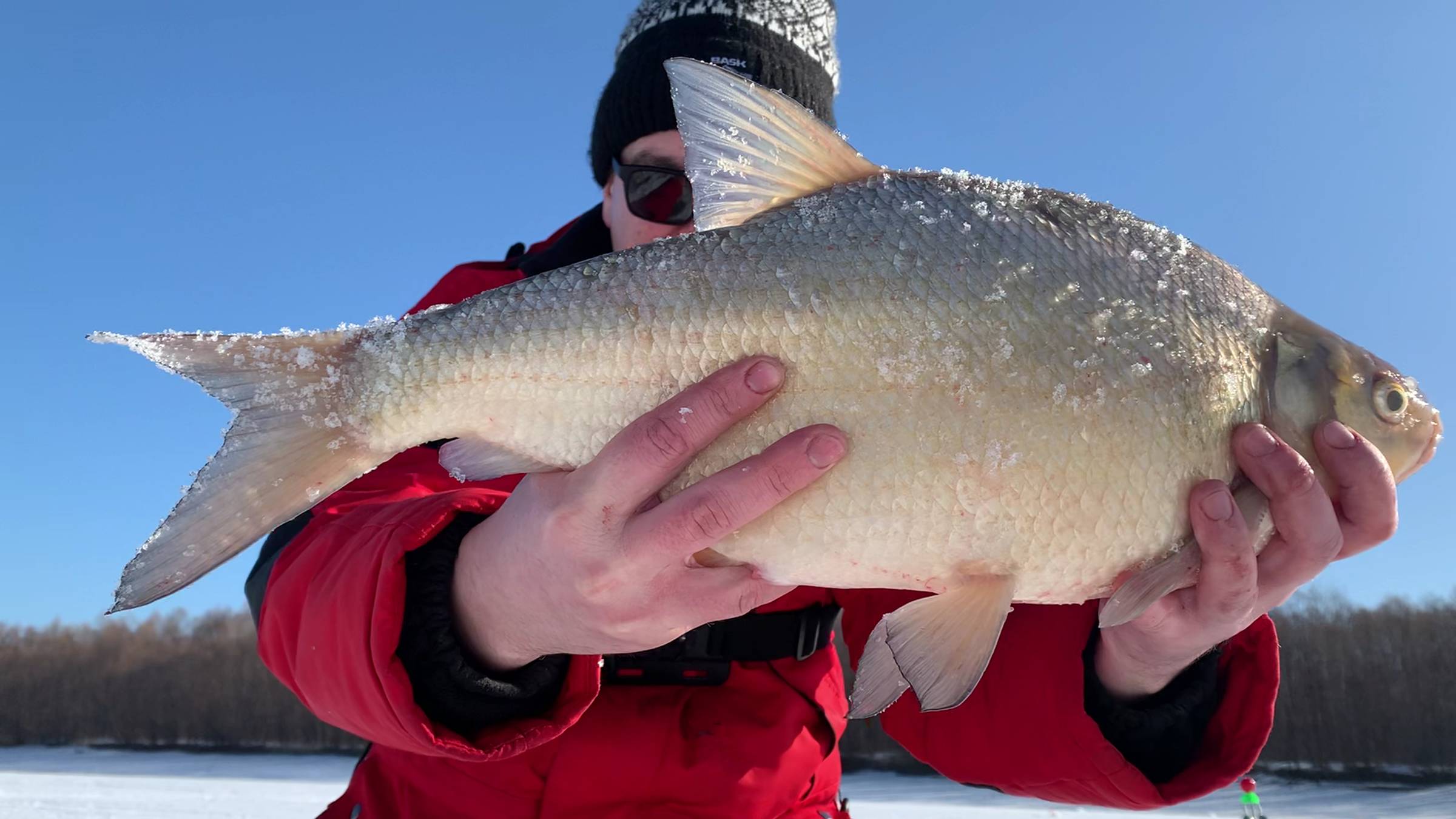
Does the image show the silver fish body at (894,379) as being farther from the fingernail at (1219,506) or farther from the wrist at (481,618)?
the wrist at (481,618)

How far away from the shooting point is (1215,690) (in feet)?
7.50

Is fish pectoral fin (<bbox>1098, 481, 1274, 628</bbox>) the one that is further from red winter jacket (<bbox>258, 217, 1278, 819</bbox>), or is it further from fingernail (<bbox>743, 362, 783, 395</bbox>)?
red winter jacket (<bbox>258, 217, 1278, 819</bbox>)

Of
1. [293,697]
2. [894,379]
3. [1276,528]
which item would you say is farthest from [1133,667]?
[293,697]

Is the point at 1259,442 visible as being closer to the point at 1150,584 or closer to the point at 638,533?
the point at 1150,584

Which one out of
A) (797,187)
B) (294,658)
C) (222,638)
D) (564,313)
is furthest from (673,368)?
(222,638)

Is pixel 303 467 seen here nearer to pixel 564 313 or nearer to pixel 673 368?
pixel 564 313

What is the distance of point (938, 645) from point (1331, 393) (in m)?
0.90

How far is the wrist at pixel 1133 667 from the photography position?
6.72 ft

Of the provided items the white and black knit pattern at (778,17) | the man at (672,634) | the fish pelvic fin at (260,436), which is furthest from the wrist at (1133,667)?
the white and black knit pattern at (778,17)

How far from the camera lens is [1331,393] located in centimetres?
163

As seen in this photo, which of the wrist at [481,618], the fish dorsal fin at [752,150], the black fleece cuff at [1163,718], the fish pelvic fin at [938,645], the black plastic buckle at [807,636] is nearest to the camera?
the fish pelvic fin at [938,645]

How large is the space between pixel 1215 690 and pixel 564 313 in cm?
199

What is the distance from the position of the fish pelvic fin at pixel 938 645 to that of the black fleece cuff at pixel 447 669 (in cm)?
74

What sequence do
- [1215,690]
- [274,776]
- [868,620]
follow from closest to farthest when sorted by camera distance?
[1215,690] → [868,620] → [274,776]
